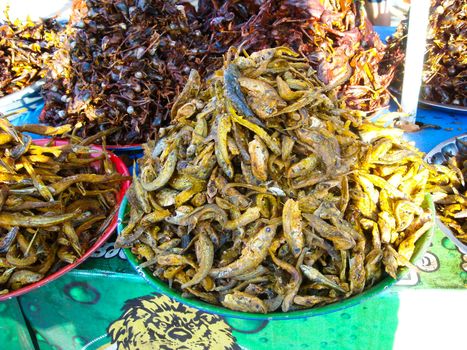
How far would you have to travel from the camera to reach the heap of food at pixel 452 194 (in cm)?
146

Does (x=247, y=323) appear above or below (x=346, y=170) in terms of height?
below

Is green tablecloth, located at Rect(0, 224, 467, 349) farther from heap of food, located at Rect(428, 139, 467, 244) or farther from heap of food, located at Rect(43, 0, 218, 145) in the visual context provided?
heap of food, located at Rect(43, 0, 218, 145)

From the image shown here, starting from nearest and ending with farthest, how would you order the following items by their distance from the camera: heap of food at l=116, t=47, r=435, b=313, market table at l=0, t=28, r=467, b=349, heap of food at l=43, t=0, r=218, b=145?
heap of food at l=116, t=47, r=435, b=313 < market table at l=0, t=28, r=467, b=349 < heap of food at l=43, t=0, r=218, b=145

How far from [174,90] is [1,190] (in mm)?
903

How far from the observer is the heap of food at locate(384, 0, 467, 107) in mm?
2010

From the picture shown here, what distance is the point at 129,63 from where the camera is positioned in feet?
6.47

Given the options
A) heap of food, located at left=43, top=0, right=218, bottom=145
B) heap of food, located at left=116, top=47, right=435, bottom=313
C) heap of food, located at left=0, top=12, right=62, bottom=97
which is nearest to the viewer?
heap of food, located at left=116, top=47, right=435, bottom=313

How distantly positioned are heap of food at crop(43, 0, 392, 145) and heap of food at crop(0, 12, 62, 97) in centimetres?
64

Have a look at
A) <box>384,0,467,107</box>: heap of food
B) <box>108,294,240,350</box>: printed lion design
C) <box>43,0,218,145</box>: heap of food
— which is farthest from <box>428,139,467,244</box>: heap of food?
<box>43,0,218,145</box>: heap of food

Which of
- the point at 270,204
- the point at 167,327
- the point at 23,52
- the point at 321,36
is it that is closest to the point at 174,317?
the point at 167,327

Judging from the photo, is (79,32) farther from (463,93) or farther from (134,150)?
(463,93)

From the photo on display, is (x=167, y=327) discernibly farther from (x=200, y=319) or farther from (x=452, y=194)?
(x=452, y=194)

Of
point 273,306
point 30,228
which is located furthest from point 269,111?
point 30,228

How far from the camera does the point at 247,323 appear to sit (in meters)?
1.39
